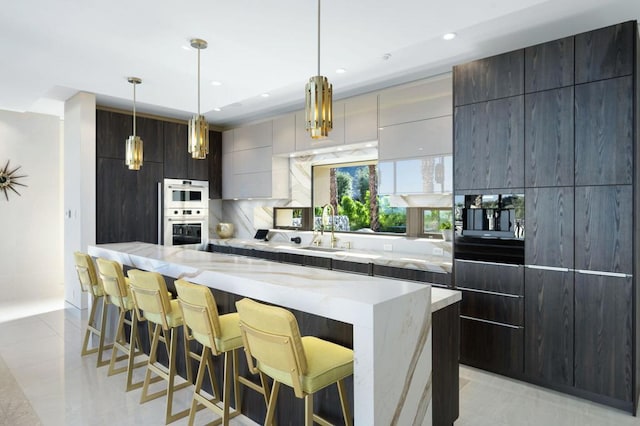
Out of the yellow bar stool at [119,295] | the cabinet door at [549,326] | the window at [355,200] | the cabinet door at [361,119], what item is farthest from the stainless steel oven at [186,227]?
the cabinet door at [549,326]

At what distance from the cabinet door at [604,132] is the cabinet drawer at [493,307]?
1.05m

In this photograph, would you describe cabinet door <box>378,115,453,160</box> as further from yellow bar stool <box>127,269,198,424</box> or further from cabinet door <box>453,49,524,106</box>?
yellow bar stool <box>127,269,198,424</box>

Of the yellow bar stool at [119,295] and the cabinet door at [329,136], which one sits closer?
the yellow bar stool at [119,295]

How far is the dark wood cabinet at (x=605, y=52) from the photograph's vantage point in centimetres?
261

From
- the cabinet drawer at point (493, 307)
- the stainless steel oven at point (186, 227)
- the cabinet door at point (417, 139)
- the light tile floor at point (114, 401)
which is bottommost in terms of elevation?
the light tile floor at point (114, 401)

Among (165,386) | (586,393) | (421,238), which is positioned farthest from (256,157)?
(586,393)

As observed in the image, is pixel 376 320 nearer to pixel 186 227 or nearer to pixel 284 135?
pixel 284 135

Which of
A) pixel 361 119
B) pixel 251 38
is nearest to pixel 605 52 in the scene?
pixel 361 119

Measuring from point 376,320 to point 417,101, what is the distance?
9.49 ft

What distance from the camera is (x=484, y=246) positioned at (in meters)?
3.27

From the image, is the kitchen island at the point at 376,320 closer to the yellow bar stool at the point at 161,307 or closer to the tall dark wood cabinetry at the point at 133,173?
the yellow bar stool at the point at 161,307

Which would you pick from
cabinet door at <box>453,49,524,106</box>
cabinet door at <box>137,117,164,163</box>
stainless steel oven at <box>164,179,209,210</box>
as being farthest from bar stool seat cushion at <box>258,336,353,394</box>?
cabinet door at <box>137,117,164,163</box>

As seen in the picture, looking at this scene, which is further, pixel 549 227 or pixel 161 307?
pixel 549 227

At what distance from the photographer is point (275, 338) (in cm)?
163
